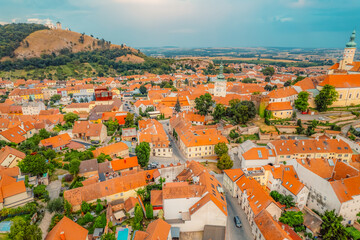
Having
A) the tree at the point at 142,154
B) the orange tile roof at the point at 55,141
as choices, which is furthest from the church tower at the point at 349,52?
the orange tile roof at the point at 55,141

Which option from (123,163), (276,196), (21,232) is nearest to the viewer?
(21,232)

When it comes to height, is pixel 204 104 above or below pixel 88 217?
above

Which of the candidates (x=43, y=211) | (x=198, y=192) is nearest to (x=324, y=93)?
(x=198, y=192)

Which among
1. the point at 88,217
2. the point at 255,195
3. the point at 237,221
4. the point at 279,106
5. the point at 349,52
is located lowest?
the point at 237,221

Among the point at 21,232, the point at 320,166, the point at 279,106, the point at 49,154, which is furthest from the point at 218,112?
the point at 21,232

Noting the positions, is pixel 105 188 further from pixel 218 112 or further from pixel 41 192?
pixel 218 112

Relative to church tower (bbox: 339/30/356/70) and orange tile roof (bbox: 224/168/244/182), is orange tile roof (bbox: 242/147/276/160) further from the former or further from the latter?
church tower (bbox: 339/30/356/70)

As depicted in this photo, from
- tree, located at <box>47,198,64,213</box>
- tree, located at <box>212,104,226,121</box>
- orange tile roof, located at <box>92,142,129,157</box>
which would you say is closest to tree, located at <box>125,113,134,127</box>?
orange tile roof, located at <box>92,142,129,157</box>
